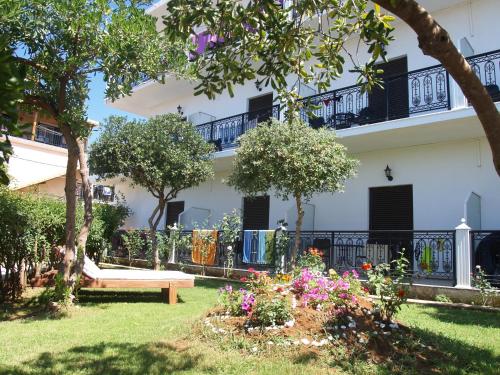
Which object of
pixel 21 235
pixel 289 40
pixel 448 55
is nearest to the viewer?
pixel 448 55

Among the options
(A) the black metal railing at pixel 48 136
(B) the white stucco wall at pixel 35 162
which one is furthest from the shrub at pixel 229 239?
(A) the black metal railing at pixel 48 136

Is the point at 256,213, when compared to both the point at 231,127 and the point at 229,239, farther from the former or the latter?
the point at 231,127

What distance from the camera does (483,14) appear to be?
1213 centimetres

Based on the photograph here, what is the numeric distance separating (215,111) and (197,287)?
1018 centimetres

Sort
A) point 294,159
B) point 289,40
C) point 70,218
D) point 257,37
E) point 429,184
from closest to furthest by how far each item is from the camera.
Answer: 1. point 289,40
2. point 257,37
3. point 70,218
4. point 294,159
5. point 429,184

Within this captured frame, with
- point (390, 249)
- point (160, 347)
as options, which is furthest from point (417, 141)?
point (160, 347)

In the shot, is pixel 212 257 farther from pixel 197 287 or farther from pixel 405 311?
pixel 405 311

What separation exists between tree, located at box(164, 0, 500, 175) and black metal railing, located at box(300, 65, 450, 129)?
581cm

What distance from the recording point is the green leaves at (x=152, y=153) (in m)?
13.2

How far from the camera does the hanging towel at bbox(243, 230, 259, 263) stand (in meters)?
13.4

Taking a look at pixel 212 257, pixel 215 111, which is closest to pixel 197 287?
pixel 212 257

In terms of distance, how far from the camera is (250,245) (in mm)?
13570

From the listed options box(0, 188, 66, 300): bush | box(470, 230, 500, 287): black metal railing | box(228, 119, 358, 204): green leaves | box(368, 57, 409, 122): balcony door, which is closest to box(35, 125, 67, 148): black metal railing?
box(0, 188, 66, 300): bush

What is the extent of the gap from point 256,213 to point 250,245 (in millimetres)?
3386
